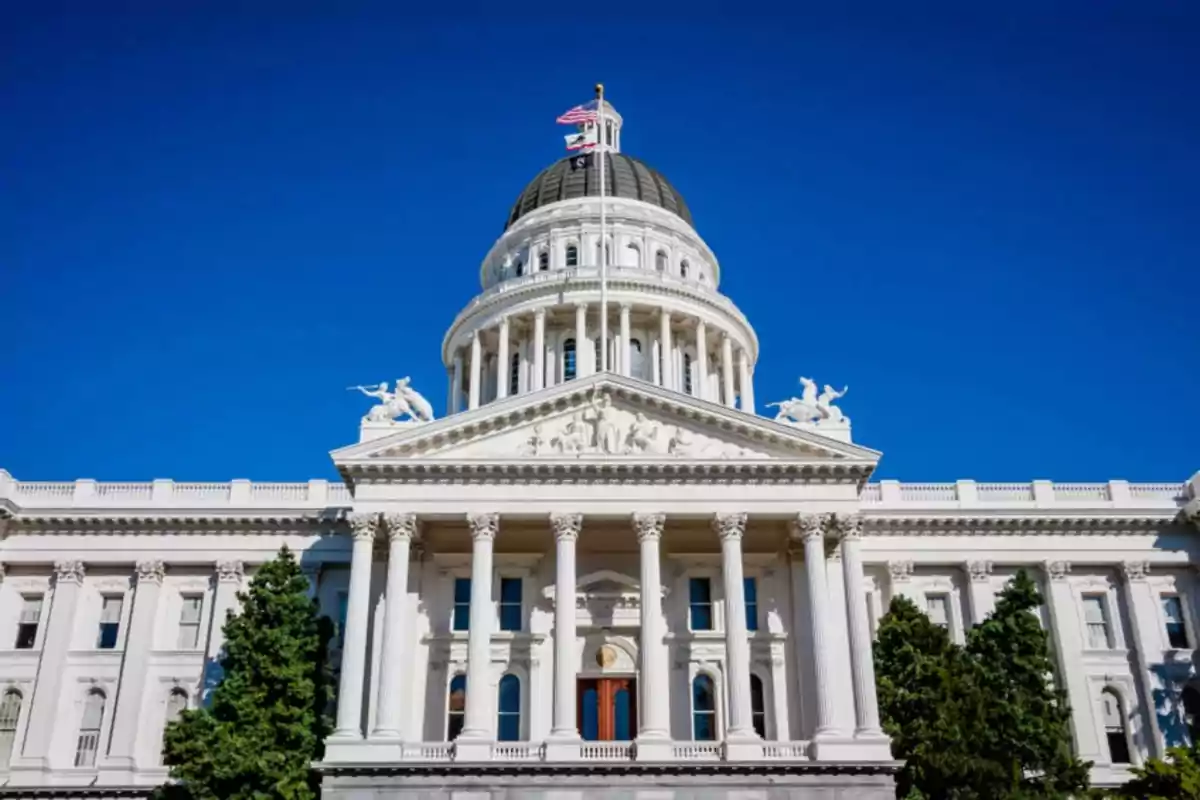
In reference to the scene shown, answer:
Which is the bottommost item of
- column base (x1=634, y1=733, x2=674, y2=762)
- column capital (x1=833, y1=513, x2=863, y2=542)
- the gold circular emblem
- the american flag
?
column base (x1=634, y1=733, x2=674, y2=762)

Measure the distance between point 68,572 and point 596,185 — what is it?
3275 cm

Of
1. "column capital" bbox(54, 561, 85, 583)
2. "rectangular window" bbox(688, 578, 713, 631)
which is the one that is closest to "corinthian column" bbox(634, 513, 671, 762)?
"rectangular window" bbox(688, 578, 713, 631)

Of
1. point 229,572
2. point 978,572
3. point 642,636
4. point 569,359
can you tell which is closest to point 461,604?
point 642,636

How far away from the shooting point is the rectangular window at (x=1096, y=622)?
4403 centimetres

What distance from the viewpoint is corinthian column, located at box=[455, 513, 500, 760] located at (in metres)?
34.8

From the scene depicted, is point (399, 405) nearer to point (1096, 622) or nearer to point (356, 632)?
point (356, 632)

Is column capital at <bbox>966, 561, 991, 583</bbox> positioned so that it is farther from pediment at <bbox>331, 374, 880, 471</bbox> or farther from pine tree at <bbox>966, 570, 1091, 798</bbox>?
pediment at <bbox>331, 374, 880, 471</bbox>

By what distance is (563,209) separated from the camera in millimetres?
63000

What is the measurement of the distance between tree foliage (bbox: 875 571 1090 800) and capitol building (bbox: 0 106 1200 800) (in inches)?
55.6

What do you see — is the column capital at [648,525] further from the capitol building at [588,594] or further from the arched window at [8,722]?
the arched window at [8,722]

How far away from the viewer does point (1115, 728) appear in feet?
140

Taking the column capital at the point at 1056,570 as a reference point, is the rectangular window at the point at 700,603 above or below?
below

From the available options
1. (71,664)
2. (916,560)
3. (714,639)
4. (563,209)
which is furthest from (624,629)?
(563,209)

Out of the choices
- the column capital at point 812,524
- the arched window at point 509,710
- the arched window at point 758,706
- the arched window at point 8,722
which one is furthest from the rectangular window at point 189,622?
the column capital at point 812,524
